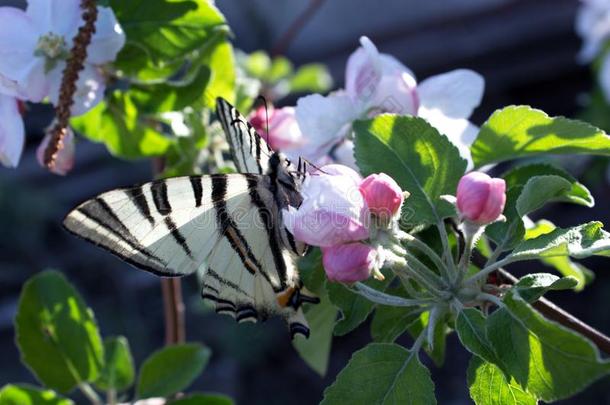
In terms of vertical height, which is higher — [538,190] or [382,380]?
[538,190]

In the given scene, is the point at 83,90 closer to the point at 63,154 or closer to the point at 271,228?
the point at 63,154

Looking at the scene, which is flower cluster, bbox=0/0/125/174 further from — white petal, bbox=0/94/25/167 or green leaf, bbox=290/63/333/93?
green leaf, bbox=290/63/333/93

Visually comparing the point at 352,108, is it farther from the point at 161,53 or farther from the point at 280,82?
the point at 280,82

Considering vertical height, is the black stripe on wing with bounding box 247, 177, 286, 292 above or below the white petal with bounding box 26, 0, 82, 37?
below

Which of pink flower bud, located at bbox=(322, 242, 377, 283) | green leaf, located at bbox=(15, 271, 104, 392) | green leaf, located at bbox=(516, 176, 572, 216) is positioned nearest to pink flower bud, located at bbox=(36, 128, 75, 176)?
green leaf, located at bbox=(15, 271, 104, 392)

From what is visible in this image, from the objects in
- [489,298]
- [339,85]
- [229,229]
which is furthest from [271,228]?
[339,85]

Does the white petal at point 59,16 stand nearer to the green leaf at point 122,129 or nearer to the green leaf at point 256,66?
the green leaf at point 122,129
